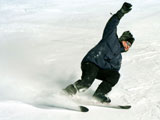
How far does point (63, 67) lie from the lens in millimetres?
6082

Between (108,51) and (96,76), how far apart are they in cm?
37

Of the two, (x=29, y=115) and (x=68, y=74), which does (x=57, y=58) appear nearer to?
(x=68, y=74)

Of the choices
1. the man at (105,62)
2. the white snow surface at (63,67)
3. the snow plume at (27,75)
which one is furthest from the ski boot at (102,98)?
the snow plume at (27,75)

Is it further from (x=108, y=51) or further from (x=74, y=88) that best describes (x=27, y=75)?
(x=108, y=51)

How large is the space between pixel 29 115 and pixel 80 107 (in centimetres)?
61

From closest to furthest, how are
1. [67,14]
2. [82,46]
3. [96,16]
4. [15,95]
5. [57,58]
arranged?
1. [15,95]
2. [57,58]
3. [82,46]
4. [96,16]
5. [67,14]

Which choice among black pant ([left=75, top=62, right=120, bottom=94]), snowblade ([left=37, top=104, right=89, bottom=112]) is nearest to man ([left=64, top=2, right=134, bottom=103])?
black pant ([left=75, top=62, right=120, bottom=94])

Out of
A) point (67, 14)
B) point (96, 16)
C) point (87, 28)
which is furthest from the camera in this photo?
point (67, 14)

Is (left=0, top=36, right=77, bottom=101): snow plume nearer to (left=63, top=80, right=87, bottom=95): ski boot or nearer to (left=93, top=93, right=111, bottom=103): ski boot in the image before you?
(left=63, top=80, right=87, bottom=95): ski boot

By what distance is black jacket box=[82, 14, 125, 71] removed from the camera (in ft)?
13.9

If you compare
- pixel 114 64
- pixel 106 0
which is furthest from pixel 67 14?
pixel 114 64

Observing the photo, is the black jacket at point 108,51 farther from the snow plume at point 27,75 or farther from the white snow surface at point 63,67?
the snow plume at point 27,75

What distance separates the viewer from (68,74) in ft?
18.2

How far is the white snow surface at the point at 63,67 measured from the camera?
3.79m
